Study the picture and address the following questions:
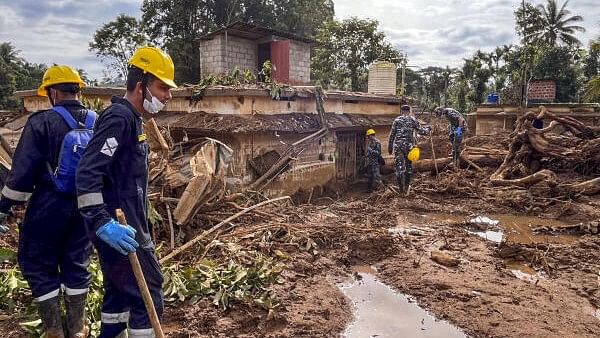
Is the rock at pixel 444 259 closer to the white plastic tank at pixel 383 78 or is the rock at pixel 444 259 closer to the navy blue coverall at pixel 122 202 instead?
the navy blue coverall at pixel 122 202

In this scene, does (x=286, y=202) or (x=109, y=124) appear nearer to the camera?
(x=109, y=124)

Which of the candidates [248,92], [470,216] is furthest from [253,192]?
[470,216]

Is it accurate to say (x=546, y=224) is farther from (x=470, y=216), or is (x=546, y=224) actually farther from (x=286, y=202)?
(x=286, y=202)

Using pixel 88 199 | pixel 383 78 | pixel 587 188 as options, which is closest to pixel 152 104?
pixel 88 199

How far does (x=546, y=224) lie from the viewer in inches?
296

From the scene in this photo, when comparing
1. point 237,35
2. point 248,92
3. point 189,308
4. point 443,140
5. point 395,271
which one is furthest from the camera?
point 443,140

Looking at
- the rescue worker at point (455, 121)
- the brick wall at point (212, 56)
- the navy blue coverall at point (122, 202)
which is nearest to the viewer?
the navy blue coverall at point (122, 202)

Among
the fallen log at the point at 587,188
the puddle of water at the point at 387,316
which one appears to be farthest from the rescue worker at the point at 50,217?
the fallen log at the point at 587,188

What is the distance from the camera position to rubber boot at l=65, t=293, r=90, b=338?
299cm

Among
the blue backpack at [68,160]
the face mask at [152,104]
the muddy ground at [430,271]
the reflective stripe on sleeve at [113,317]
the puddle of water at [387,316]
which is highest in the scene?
the face mask at [152,104]

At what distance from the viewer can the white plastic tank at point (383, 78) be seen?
14.6 meters

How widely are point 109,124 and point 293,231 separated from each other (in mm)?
3706

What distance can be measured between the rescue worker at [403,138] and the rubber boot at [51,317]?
7700 millimetres

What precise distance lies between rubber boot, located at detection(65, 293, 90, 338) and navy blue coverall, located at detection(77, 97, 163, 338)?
0.68m
